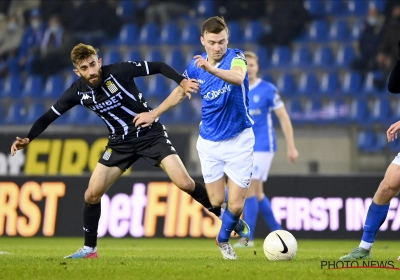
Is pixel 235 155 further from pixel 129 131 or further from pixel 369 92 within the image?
pixel 369 92

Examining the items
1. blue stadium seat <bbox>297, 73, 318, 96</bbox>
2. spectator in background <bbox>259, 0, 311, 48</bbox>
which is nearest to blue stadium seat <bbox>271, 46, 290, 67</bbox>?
spectator in background <bbox>259, 0, 311, 48</bbox>

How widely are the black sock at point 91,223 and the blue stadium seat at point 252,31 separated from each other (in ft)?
37.1

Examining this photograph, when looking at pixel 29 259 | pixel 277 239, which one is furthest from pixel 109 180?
pixel 277 239

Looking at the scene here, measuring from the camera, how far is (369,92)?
17.1 m

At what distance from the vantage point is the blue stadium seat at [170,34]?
1902 cm

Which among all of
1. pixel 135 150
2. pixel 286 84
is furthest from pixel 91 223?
pixel 286 84

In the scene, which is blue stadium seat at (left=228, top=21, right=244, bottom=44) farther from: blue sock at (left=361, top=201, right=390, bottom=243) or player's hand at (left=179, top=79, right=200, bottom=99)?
blue sock at (left=361, top=201, right=390, bottom=243)

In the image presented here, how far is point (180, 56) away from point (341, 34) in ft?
12.2

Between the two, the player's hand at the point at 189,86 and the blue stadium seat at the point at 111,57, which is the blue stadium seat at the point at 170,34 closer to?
the blue stadium seat at the point at 111,57

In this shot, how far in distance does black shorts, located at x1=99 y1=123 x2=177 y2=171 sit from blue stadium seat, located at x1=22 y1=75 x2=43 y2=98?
11101mm

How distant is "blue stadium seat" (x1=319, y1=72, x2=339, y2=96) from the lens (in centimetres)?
1727

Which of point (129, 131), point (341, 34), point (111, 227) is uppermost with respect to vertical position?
Result: point (341, 34)

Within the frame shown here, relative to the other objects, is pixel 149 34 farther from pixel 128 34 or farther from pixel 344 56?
pixel 344 56

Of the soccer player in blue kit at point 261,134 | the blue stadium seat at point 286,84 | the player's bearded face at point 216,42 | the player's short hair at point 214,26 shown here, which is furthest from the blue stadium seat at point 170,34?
the player's short hair at point 214,26
